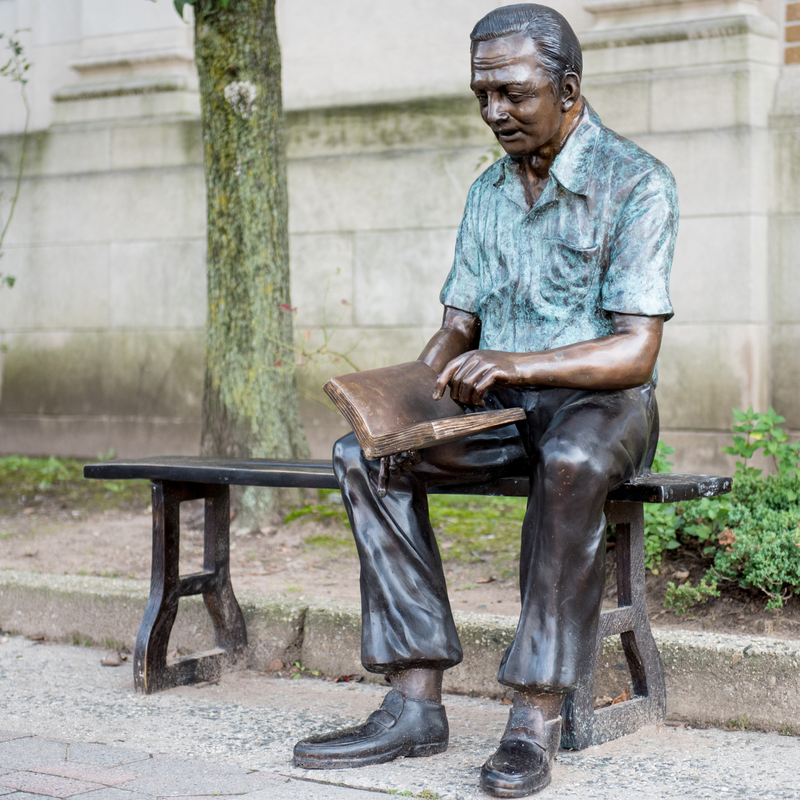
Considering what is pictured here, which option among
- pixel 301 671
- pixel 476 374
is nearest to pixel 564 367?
pixel 476 374

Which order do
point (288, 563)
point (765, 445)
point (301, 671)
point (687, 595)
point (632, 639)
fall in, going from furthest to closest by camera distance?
point (288, 563), point (765, 445), point (301, 671), point (687, 595), point (632, 639)

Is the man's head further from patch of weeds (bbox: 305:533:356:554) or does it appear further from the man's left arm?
patch of weeds (bbox: 305:533:356:554)

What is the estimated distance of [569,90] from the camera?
10.6 feet

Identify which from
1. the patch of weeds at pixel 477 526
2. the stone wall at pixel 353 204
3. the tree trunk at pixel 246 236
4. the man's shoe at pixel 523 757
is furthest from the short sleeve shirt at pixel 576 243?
the stone wall at pixel 353 204

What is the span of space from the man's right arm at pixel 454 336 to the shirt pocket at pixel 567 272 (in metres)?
0.33

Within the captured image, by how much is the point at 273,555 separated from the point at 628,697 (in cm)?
226

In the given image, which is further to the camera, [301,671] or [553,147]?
[301,671]

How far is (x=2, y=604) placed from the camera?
475cm

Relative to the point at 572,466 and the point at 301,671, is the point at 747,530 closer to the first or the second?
the point at 572,466

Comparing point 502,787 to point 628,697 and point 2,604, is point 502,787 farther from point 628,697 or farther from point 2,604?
point 2,604

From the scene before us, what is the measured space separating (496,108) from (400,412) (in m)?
0.84

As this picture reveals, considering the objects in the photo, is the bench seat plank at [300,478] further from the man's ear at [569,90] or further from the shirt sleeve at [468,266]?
Answer: the man's ear at [569,90]

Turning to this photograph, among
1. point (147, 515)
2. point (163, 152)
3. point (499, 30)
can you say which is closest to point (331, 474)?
point (499, 30)

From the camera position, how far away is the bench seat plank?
3.16 m
